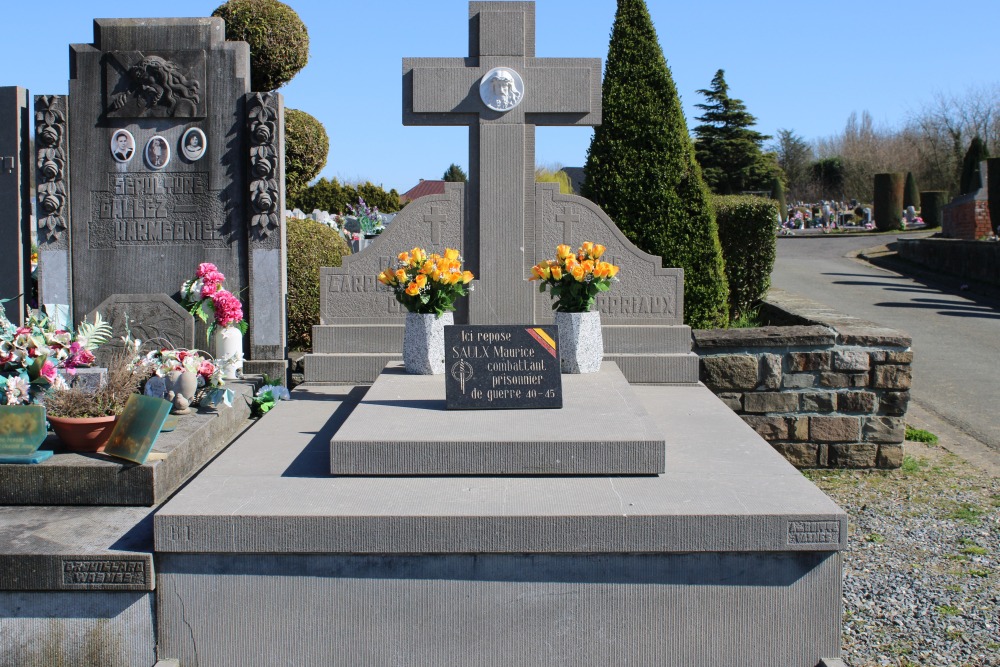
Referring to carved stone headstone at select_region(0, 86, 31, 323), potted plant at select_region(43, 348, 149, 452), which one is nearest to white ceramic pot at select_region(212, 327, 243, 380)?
carved stone headstone at select_region(0, 86, 31, 323)

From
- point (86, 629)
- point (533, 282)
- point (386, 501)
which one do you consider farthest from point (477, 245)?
point (86, 629)

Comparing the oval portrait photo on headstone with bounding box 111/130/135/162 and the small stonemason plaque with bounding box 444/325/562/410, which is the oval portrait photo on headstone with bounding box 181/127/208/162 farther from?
the small stonemason plaque with bounding box 444/325/562/410

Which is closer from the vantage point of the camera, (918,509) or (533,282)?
(918,509)

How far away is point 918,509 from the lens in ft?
20.9

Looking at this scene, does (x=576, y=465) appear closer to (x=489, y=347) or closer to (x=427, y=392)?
(x=489, y=347)

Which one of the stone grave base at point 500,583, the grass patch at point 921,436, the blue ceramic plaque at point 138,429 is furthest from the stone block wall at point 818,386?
the blue ceramic plaque at point 138,429

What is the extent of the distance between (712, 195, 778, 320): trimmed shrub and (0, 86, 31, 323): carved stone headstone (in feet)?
22.2

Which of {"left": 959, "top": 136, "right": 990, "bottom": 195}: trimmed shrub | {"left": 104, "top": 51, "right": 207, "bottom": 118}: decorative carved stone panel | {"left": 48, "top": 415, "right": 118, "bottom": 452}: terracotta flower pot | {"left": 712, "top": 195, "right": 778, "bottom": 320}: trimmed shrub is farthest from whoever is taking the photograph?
{"left": 959, "top": 136, "right": 990, "bottom": 195}: trimmed shrub

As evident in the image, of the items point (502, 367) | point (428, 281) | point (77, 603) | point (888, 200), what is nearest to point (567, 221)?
point (428, 281)

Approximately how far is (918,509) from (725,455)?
2.24 meters

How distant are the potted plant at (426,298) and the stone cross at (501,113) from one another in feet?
2.83

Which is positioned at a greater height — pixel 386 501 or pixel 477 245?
pixel 477 245

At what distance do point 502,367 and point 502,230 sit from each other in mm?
2056

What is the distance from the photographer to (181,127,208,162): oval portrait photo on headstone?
784 centimetres
